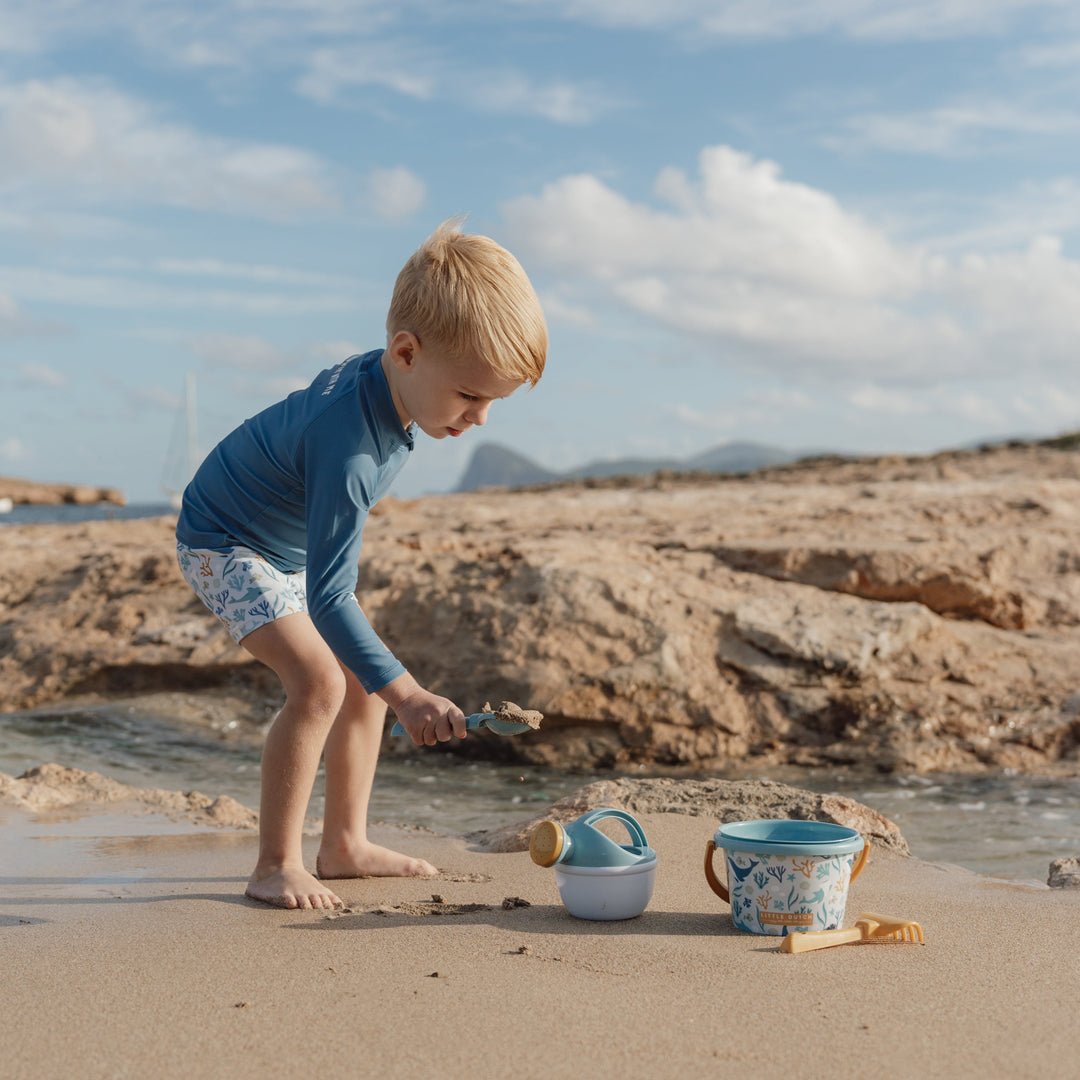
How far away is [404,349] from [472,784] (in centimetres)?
261

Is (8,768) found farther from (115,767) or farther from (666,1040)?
(666,1040)

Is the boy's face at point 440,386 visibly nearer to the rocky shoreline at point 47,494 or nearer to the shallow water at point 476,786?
the shallow water at point 476,786

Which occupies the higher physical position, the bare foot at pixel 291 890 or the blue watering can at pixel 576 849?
the blue watering can at pixel 576 849

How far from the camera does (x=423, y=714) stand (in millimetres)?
2375

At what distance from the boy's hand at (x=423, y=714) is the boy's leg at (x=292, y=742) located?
32 centimetres

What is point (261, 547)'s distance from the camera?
291 centimetres

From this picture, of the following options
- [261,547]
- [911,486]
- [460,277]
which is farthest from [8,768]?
[911,486]

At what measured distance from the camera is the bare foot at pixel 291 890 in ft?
8.63

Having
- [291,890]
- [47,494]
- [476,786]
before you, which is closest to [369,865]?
[291,890]

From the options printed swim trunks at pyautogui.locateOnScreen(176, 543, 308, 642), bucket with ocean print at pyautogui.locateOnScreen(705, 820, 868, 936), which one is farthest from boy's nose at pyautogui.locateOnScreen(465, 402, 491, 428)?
bucket with ocean print at pyautogui.locateOnScreen(705, 820, 868, 936)

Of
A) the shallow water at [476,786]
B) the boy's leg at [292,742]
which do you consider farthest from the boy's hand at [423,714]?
the shallow water at [476,786]

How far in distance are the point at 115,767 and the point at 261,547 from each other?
2534 mm

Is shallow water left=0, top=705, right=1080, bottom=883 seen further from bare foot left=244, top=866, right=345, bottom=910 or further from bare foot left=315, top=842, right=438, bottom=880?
bare foot left=244, top=866, right=345, bottom=910

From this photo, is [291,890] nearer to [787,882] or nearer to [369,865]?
[369,865]
